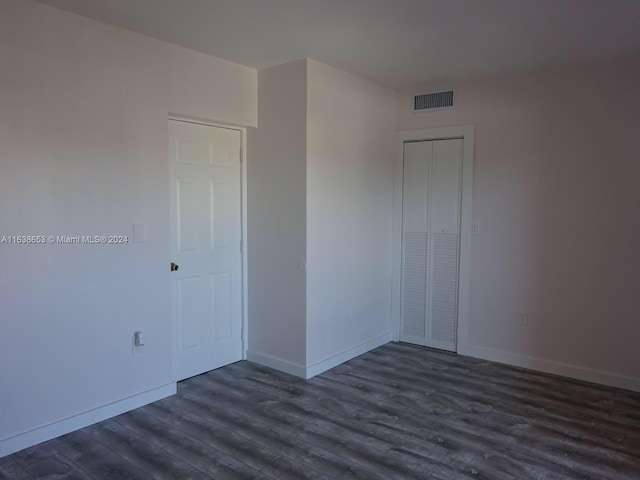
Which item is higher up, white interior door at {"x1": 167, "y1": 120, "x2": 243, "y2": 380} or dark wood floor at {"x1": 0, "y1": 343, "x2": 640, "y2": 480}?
white interior door at {"x1": 167, "y1": 120, "x2": 243, "y2": 380}

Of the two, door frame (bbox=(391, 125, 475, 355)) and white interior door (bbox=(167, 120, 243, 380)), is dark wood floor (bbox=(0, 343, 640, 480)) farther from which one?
door frame (bbox=(391, 125, 475, 355))

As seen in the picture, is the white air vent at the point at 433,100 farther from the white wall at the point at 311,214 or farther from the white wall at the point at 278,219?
the white wall at the point at 278,219

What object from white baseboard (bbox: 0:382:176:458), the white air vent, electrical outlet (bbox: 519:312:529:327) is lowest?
white baseboard (bbox: 0:382:176:458)

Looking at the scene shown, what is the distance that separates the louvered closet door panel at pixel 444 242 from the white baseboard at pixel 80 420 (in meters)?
2.52


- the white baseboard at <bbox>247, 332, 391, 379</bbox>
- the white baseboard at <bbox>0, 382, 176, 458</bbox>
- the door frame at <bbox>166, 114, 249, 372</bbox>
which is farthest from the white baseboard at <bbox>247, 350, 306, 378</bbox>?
the white baseboard at <bbox>0, 382, 176, 458</bbox>

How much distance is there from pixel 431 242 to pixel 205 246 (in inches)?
84.4

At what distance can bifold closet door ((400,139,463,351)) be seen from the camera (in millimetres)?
4531

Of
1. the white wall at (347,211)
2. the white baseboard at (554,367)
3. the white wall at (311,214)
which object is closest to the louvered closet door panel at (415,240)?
the white wall at (347,211)

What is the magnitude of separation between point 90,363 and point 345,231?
2227mm

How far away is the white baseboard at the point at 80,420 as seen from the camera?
2.76 meters

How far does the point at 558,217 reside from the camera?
13.0ft

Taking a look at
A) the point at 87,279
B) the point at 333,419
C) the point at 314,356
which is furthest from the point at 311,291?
the point at 87,279

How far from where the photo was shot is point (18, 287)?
9.02 feet

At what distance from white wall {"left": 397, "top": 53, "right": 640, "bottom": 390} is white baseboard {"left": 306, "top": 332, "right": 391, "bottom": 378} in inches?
34.2
